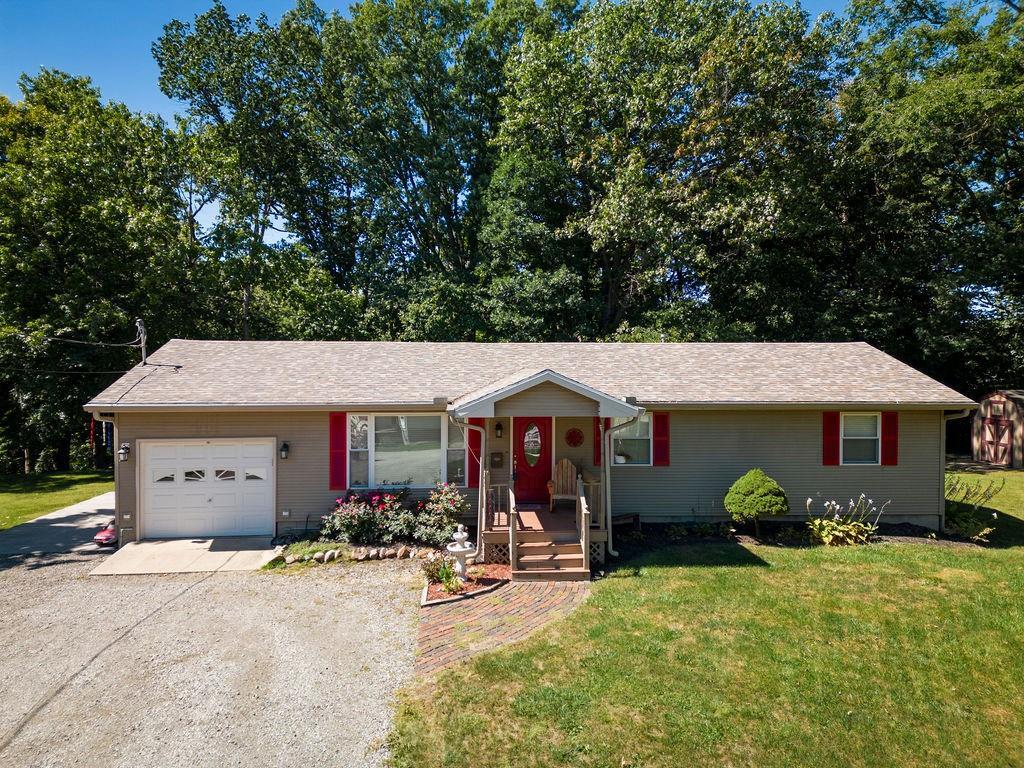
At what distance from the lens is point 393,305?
892 inches

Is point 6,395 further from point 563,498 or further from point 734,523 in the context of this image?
point 734,523

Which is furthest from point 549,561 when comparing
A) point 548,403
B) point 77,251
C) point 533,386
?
point 77,251

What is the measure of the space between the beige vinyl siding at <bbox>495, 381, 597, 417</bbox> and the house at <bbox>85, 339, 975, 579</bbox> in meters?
1.33

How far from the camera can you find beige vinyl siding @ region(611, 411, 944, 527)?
10906 mm

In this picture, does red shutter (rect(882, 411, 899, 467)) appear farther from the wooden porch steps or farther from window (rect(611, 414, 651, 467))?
the wooden porch steps

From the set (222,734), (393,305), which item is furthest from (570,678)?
(393,305)

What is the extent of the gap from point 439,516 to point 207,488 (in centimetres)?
474

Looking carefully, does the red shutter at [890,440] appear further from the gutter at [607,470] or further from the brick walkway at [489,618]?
the brick walkway at [489,618]

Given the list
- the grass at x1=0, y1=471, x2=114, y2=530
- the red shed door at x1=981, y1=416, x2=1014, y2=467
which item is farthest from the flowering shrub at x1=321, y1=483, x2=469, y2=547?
the red shed door at x1=981, y1=416, x2=1014, y2=467

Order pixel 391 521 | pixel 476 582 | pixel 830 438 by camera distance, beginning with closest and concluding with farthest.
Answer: pixel 476 582 → pixel 391 521 → pixel 830 438

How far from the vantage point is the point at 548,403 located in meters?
8.53

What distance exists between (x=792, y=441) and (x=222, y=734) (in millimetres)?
10827

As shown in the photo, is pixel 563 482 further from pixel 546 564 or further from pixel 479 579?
pixel 479 579

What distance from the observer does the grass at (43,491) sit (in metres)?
13.1
